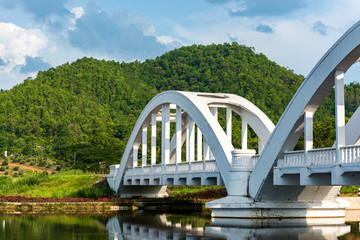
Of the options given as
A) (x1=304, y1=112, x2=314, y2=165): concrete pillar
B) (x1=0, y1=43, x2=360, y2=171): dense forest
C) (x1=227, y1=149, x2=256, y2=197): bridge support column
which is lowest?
(x1=227, y1=149, x2=256, y2=197): bridge support column

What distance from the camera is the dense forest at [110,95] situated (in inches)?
2857

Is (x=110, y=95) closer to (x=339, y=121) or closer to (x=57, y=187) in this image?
(x=57, y=187)

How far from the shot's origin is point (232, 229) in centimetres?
1939

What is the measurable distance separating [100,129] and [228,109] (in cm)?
5109

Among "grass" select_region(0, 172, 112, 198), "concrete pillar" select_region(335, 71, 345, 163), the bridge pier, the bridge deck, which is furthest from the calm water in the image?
"grass" select_region(0, 172, 112, 198)

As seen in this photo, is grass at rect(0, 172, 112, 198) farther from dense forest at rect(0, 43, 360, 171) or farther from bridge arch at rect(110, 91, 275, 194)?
dense forest at rect(0, 43, 360, 171)

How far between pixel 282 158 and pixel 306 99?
2921 mm

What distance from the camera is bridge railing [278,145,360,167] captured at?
1669 centimetres

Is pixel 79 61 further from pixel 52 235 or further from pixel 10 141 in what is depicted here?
pixel 52 235

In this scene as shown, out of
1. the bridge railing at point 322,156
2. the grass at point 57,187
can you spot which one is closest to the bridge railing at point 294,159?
the bridge railing at point 322,156

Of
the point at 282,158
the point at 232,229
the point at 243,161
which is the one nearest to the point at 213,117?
the point at 243,161

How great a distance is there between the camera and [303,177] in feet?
61.6

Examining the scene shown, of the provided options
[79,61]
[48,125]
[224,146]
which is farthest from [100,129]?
[224,146]

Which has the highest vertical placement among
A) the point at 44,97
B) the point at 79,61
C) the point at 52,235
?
the point at 79,61
